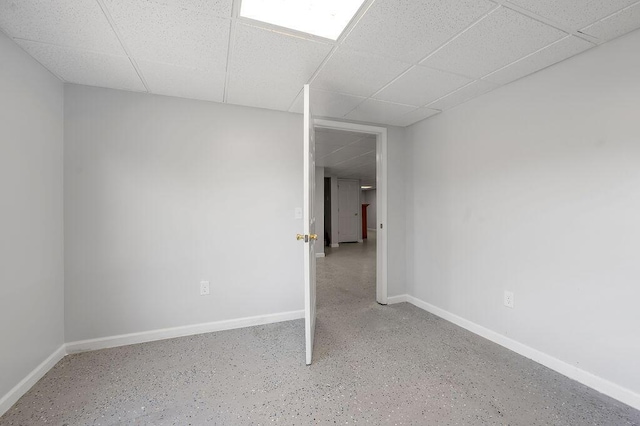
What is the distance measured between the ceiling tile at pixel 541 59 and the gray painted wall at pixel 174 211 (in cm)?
184

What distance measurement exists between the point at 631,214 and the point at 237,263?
113 inches

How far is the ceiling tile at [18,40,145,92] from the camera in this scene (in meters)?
1.65

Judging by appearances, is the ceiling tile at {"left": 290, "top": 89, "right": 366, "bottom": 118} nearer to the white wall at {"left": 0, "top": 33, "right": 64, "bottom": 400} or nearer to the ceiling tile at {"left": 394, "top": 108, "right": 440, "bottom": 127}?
the ceiling tile at {"left": 394, "top": 108, "right": 440, "bottom": 127}

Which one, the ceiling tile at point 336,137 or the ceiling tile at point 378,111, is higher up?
the ceiling tile at point 336,137

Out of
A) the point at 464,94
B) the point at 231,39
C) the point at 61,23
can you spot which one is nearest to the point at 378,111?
the point at 464,94

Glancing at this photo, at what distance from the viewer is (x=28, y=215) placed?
1687 mm

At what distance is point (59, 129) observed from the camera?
2.01 metres

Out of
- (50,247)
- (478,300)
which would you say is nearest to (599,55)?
(478,300)

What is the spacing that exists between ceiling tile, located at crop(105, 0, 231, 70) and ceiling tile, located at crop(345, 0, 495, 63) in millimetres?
787

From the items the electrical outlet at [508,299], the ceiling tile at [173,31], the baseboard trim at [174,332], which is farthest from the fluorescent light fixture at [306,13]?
the baseboard trim at [174,332]

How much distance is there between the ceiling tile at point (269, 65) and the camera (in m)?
1.56

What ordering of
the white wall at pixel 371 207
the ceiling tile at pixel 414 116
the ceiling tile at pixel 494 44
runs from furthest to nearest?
the white wall at pixel 371 207, the ceiling tile at pixel 414 116, the ceiling tile at pixel 494 44

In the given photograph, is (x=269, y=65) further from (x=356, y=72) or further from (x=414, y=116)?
(x=414, y=116)

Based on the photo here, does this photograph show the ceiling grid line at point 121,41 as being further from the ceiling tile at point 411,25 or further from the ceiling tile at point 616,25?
the ceiling tile at point 616,25
